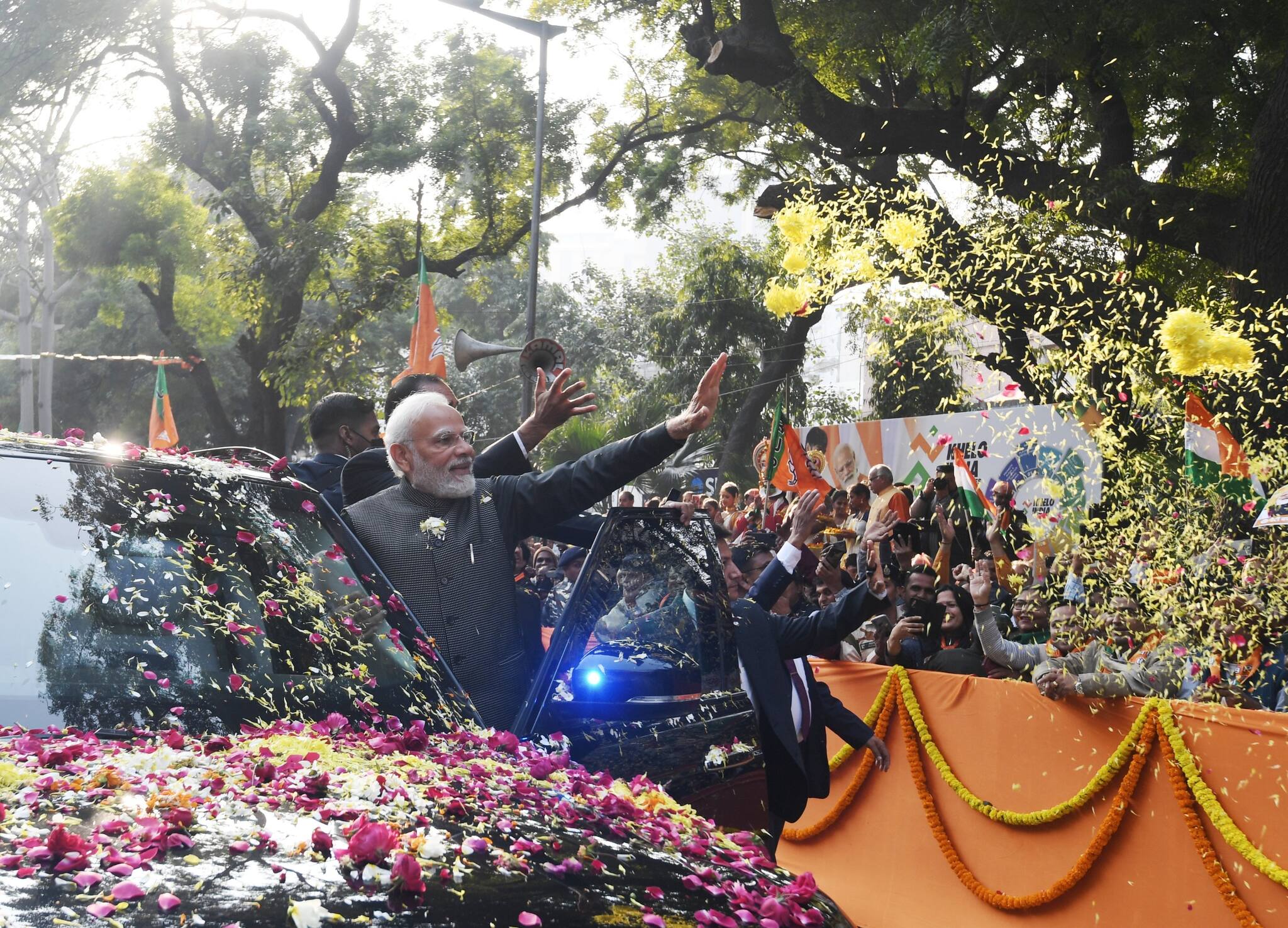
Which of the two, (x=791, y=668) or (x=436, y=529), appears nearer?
(x=436, y=529)

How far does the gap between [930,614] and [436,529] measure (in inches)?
193

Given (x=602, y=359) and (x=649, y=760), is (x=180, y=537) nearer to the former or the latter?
(x=649, y=760)

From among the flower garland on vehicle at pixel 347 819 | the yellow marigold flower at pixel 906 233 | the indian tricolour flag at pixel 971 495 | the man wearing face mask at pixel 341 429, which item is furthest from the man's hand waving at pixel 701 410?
the indian tricolour flag at pixel 971 495

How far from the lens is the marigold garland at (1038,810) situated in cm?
611

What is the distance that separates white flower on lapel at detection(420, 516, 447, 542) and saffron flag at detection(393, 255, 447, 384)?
1094 centimetres

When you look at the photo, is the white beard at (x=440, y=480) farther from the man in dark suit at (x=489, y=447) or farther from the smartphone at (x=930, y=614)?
the smartphone at (x=930, y=614)

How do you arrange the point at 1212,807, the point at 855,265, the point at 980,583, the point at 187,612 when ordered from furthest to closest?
the point at 855,265, the point at 980,583, the point at 1212,807, the point at 187,612

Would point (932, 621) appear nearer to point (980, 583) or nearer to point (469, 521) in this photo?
point (980, 583)

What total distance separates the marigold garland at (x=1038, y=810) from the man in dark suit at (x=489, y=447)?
2940 millimetres

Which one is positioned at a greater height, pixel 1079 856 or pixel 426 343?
pixel 426 343

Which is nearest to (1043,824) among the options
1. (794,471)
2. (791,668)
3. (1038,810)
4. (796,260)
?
(1038,810)

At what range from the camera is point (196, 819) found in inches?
93.5

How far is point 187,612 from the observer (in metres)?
3.44

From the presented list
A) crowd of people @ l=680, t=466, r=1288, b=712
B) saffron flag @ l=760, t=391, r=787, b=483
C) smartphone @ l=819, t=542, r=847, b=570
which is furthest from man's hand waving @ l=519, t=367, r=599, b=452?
saffron flag @ l=760, t=391, r=787, b=483
